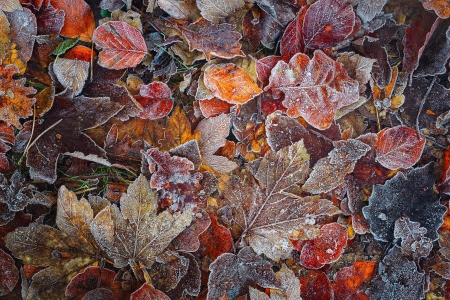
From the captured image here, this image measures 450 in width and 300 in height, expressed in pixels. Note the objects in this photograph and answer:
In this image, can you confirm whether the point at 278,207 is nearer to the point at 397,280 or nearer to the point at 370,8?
the point at 397,280

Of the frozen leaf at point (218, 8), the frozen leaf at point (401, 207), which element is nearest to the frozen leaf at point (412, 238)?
the frozen leaf at point (401, 207)

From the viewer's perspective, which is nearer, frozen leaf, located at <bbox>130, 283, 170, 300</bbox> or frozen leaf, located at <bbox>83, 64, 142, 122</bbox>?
frozen leaf, located at <bbox>130, 283, 170, 300</bbox>

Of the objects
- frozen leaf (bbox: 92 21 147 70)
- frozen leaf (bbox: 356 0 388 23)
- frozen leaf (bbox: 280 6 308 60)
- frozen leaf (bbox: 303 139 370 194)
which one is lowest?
frozen leaf (bbox: 303 139 370 194)

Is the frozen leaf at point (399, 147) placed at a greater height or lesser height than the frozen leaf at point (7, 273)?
greater

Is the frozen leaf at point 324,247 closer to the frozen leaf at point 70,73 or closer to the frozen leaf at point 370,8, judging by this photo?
the frozen leaf at point 370,8

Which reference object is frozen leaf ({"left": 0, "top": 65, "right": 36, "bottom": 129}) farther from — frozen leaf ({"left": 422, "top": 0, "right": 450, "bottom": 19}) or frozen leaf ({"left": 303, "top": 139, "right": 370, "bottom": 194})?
frozen leaf ({"left": 422, "top": 0, "right": 450, "bottom": 19})

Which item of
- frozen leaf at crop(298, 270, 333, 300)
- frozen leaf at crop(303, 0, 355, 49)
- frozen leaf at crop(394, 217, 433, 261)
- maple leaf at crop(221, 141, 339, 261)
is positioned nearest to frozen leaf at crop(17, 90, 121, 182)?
maple leaf at crop(221, 141, 339, 261)
